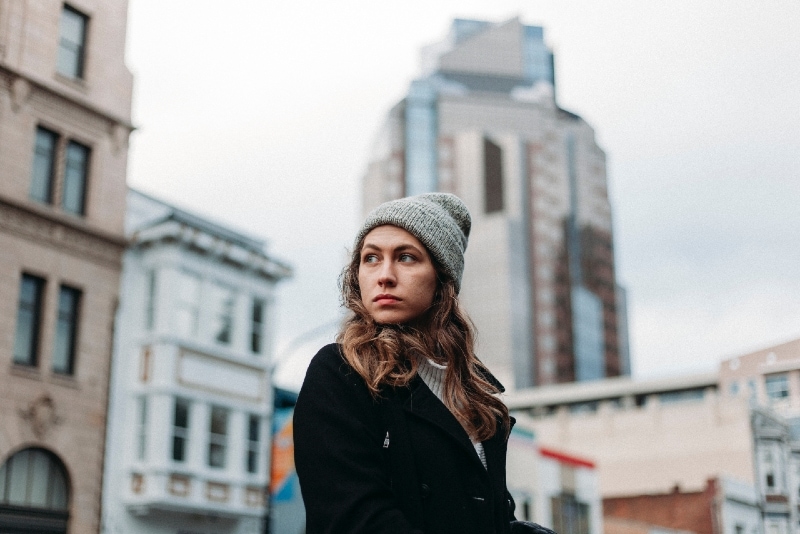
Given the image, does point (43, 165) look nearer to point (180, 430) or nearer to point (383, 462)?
point (180, 430)

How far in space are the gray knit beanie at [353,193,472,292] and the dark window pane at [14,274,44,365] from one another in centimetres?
1025

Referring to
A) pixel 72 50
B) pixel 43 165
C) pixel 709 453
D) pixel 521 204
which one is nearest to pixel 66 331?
pixel 43 165

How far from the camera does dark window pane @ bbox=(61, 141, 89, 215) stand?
11.2 meters

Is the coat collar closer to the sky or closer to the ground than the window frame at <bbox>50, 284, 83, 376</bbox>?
closer to the ground

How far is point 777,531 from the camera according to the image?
94.8ft

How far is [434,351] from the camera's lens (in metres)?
2.23

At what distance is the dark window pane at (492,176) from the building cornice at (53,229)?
241ft

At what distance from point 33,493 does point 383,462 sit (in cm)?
1252

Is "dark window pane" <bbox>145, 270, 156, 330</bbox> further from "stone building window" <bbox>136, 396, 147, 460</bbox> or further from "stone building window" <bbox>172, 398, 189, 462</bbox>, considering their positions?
"stone building window" <bbox>172, 398, 189, 462</bbox>

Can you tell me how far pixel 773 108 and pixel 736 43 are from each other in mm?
834

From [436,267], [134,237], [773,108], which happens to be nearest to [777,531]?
[134,237]

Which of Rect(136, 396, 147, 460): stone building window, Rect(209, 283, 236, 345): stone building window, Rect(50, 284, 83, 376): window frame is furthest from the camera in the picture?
Rect(209, 283, 236, 345): stone building window

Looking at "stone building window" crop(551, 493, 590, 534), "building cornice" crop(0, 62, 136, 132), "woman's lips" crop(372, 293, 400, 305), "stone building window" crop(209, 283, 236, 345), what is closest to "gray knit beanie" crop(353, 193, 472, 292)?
"woman's lips" crop(372, 293, 400, 305)

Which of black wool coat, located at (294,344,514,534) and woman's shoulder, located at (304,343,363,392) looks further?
woman's shoulder, located at (304,343,363,392)
